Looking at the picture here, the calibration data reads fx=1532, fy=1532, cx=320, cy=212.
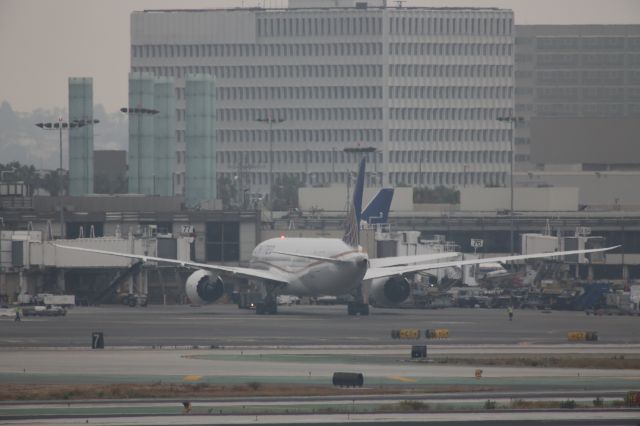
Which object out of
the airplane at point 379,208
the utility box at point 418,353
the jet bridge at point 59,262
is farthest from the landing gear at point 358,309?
the utility box at point 418,353

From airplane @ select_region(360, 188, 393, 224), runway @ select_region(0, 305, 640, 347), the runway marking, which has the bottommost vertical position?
runway @ select_region(0, 305, 640, 347)

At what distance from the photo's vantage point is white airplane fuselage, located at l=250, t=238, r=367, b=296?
355 feet

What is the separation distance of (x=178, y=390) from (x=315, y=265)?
176 ft

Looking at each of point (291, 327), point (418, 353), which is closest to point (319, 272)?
point (291, 327)

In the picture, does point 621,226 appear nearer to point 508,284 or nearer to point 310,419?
point 508,284

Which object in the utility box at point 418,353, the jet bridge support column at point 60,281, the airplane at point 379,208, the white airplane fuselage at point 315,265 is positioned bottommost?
the utility box at point 418,353

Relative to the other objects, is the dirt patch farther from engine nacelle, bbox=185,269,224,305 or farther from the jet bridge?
the jet bridge

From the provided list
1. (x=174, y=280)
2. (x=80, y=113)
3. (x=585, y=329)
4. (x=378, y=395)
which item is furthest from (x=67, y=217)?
(x=378, y=395)

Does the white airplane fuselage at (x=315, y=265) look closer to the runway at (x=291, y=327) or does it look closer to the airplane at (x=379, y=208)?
the runway at (x=291, y=327)

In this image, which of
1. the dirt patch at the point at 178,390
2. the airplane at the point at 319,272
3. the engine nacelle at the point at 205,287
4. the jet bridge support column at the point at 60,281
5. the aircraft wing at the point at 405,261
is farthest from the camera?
the jet bridge support column at the point at 60,281

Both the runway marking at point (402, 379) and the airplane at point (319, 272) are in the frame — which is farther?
the airplane at point (319, 272)

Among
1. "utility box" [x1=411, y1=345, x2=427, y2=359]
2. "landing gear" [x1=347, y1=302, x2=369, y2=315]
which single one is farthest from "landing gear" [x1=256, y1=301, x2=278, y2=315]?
"utility box" [x1=411, y1=345, x2=427, y2=359]

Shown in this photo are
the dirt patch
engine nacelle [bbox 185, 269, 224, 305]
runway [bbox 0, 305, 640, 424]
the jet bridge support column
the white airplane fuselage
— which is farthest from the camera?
the jet bridge support column

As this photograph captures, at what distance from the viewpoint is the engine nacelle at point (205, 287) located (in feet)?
388
